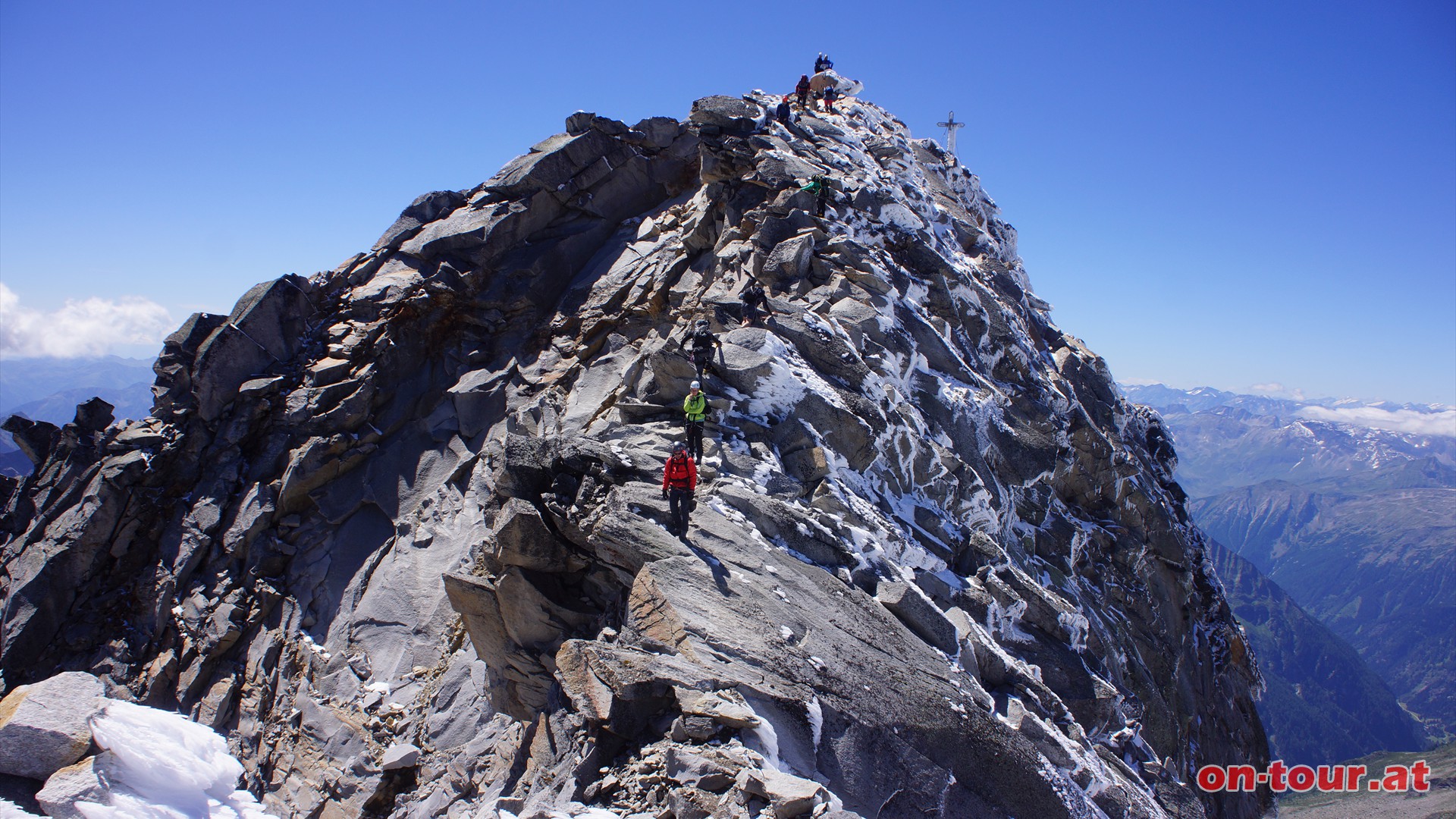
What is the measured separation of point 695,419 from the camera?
17250mm

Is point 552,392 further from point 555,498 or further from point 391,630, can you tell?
point 555,498

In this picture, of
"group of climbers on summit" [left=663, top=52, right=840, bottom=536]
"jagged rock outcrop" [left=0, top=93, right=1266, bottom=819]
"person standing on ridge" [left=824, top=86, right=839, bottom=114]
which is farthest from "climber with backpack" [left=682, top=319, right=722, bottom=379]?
"person standing on ridge" [left=824, top=86, right=839, bottom=114]

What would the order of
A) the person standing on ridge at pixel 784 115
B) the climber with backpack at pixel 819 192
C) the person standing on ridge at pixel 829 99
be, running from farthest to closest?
the person standing on ridge at pixel 829 99 → the person standing on ridge at pixel 784 115 → the climber with backpack at pixel 819 192

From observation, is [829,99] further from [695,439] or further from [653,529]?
[653,529]

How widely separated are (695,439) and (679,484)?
8.66ft

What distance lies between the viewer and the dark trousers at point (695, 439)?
17312mm

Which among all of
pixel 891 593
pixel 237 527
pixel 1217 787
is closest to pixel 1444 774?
pixel 1217 787

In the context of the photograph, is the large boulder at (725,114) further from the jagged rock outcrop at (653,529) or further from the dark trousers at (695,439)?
the dark trousers at (695,439)

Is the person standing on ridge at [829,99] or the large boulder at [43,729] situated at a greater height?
the person standing on ridge at [829,99]

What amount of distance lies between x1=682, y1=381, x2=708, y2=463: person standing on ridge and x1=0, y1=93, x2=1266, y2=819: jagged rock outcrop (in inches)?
29.7

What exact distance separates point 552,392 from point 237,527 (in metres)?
14.5

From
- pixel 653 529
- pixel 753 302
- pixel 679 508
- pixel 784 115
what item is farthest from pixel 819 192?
pixel 653 529

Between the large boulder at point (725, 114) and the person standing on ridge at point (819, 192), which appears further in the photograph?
the large boulder at point (725, 114)

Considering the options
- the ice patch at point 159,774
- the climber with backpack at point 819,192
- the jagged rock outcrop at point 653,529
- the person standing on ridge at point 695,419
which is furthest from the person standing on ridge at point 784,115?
the ice patch at point 159,774
